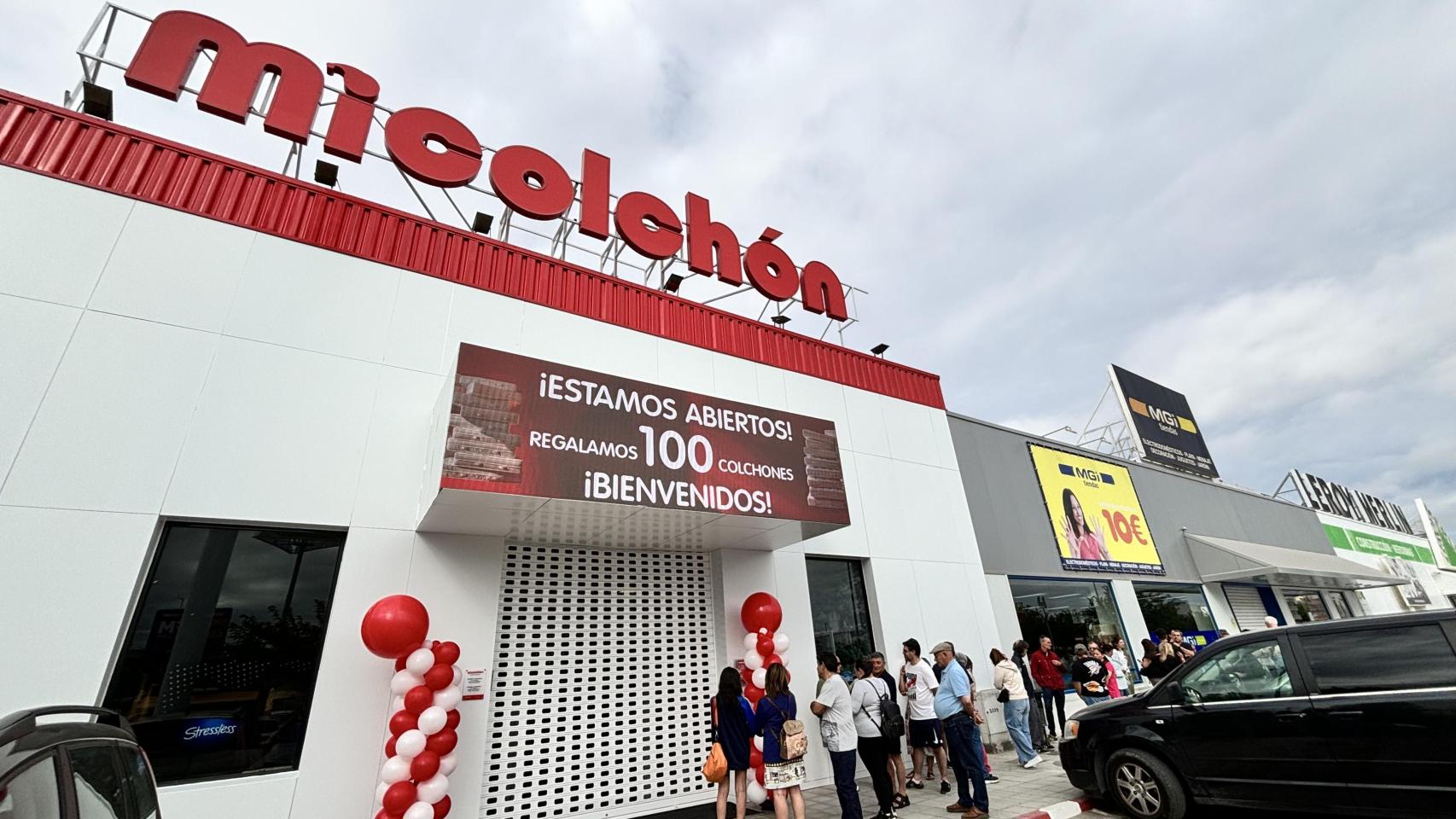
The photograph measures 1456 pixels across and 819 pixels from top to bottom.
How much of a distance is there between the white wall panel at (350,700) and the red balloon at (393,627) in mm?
401

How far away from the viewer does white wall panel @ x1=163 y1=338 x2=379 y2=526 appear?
226 inches

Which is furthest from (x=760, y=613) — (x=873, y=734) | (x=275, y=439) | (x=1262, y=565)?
(x=1262, y=565)

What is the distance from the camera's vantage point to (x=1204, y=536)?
18.6 metres

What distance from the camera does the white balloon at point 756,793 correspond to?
657 centimetres

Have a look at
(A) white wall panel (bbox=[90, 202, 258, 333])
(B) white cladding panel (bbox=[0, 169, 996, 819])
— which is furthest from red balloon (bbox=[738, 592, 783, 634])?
(A) white wall panel (bbox=[90, 202, 258, 333])

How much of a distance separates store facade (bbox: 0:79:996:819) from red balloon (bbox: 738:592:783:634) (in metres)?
0.32

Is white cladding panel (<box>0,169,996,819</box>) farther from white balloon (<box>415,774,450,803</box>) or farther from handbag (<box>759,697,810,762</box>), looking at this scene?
handbag (<box>759,697,810,762</box>)

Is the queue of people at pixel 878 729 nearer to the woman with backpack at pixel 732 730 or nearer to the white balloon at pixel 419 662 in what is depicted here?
the woman with backpack at pixel 732 730

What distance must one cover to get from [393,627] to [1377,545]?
145 ft

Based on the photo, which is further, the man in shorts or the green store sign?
the green store sign

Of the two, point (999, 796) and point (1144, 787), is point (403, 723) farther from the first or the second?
point (1144, 787)

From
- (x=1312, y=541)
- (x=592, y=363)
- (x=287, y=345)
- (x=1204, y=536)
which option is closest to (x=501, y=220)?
(x=592, y=363)

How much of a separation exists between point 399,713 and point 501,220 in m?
7.20

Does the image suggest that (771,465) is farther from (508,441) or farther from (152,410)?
(152,410)
